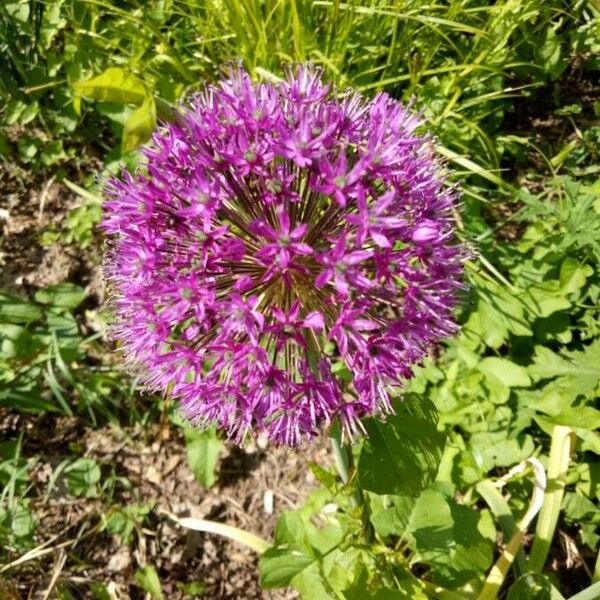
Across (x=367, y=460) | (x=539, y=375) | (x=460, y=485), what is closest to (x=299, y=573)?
(x=367, y=460)

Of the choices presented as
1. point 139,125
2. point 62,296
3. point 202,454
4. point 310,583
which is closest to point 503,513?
point 310,583

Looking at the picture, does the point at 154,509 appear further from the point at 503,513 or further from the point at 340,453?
the point at 503,513

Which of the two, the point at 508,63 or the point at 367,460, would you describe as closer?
the point at 367,460

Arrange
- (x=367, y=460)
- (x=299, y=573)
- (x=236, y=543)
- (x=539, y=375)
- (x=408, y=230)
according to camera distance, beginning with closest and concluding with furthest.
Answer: (x=408, y=230)
(x=367, y=460)
(x=299, y=573)
(x=539, y=375)
(x=236, y=543)

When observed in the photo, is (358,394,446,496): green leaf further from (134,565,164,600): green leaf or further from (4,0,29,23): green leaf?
(4,0,29,23): green leaf

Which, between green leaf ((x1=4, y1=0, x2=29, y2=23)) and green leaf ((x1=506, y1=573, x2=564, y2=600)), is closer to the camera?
green leaf ((x1=506, y1=573, x2=564, y2=600))

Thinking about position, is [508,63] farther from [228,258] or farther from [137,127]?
[137,127]

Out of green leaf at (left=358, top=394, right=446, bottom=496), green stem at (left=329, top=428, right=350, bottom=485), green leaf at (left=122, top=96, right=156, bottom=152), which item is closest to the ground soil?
green stem at (left=329, top=428, right=350, bottom=485)
